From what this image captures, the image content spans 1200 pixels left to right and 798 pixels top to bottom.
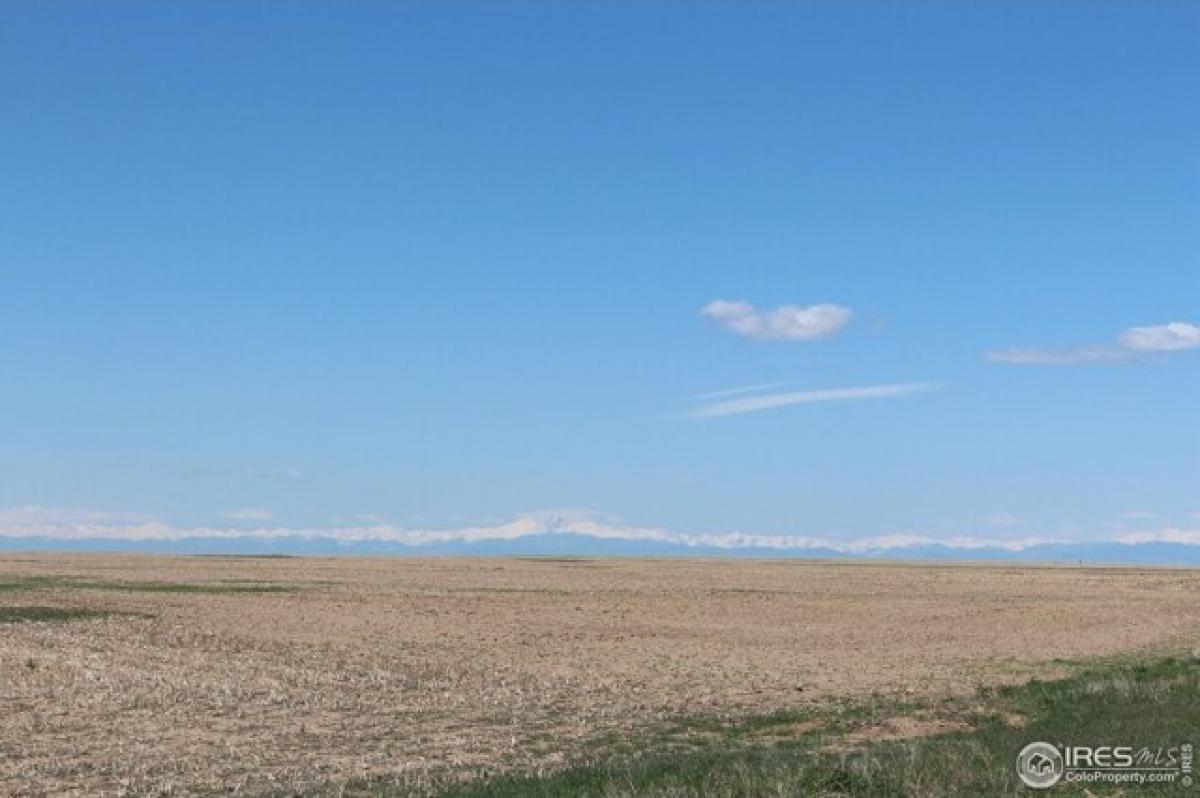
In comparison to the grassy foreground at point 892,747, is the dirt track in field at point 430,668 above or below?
below

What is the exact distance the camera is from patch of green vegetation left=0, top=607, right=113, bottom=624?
2061 inches

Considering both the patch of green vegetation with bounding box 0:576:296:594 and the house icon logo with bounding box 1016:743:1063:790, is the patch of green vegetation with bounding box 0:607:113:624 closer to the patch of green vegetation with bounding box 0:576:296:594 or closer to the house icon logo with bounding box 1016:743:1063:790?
the patch of green vegetation with bounding box 0:576:296:594

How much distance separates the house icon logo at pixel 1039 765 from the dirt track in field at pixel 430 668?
798 centimetres

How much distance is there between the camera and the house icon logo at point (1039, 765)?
1608 centimetres

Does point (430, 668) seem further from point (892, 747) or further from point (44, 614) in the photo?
point (44, 614)

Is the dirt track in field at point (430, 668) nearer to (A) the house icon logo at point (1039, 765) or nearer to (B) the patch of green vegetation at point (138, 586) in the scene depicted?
(B) the patch of green vegetation at point (138, 586)

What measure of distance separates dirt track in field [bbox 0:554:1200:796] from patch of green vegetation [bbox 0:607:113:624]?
1735 millimetres

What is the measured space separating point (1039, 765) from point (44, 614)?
1942 inches

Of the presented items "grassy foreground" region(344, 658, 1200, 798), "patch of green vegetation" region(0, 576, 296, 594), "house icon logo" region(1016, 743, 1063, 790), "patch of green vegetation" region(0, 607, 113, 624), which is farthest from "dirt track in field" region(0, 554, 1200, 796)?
"house icon logo" region(1016, 743, 1063, 790)

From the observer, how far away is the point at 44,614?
5534 cm

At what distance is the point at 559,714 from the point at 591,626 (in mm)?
29749

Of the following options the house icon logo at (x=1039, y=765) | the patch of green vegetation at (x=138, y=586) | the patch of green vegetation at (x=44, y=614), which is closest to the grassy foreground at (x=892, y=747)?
the house icon logo at (x=1039, y=765)

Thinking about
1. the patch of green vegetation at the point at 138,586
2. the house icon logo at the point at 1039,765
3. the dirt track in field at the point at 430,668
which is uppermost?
the house icon logo at the point at 1039,765

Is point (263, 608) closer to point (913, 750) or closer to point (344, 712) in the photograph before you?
point (344, 712)
